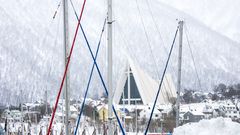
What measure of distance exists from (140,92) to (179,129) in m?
61.3

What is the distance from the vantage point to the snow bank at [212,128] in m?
6.18

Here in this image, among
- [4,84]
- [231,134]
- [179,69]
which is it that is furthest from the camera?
[4,84]

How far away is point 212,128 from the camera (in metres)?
6.30

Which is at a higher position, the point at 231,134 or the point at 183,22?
the point at 183,22

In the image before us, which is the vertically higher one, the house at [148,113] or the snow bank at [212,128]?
the snow bank at [212,128]

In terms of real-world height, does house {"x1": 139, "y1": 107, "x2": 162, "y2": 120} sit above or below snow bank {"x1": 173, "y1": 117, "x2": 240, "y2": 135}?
below

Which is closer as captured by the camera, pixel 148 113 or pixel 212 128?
pixel 212 128

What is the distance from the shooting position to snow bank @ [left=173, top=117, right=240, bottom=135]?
6.18 meters

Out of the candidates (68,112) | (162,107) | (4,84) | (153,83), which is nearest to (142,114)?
(162,107)

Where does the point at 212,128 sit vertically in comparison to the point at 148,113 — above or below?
above

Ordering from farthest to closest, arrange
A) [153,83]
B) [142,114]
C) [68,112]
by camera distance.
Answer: [153,83] → [142,114] → [68,112]

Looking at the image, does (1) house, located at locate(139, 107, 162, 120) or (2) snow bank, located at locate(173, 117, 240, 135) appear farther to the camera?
(1) house, located at locate(139, 107, 162, 120)

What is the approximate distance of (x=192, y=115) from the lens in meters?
55.9

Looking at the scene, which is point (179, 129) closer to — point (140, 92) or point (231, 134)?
point (231, 134)
